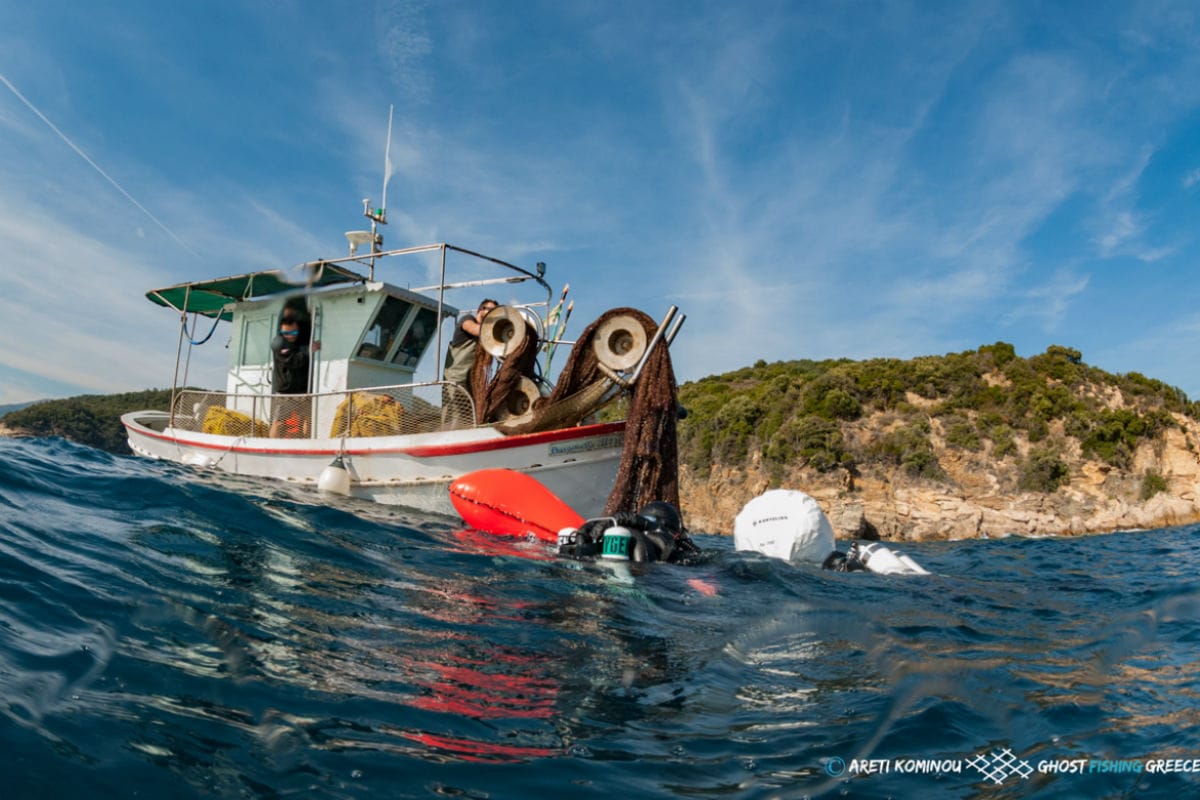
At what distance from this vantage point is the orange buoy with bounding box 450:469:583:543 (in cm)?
719

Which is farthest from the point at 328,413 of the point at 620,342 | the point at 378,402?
the point at 620,342

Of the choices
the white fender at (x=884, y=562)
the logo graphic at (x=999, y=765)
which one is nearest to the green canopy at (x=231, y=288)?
the white fender at (x=884, y=562)

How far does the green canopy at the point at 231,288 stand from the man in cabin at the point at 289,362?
1.83 ft

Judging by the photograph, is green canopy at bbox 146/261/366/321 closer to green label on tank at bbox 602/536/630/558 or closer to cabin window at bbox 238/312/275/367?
cabin window at bbox 238/312/275/367

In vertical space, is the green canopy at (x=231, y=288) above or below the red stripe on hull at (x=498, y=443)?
above

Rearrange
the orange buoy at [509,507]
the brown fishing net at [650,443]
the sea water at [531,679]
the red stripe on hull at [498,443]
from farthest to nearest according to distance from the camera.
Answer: the red stripe on hull at [498,443], the brown fishing net at [650,443], the orange buoy at [509,507], the sea water at [531,679]

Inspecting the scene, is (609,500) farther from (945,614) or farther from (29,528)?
(29,528)

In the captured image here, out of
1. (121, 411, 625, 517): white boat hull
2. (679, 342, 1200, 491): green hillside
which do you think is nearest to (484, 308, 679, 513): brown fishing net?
(121, 411, 625, 517): white boat hull

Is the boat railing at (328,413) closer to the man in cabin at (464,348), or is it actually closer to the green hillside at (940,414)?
the man in cabin at (464,348)

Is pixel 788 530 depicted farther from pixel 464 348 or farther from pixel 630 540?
pixel 464 348

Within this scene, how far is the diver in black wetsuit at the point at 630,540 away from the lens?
18.2ft

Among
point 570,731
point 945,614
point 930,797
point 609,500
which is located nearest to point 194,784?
point 570,731

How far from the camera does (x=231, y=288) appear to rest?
1173 cm

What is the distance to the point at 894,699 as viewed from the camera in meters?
2.86
